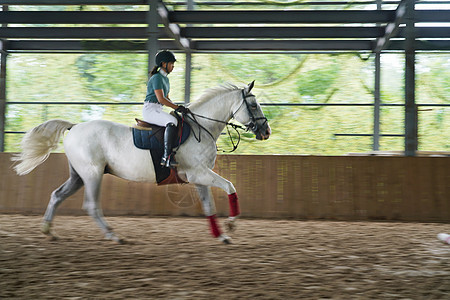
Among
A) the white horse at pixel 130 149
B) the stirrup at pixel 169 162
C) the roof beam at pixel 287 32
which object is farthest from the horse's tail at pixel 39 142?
the roof beam at pixel 287 32

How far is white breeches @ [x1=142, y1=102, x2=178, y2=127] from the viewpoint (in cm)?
582

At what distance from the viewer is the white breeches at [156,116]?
19.1ft

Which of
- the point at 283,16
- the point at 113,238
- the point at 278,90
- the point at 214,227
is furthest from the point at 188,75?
the point at 113,238

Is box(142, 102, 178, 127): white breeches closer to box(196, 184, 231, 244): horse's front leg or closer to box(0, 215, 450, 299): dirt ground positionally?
box(196, 184, 231, 244): horse's front leg

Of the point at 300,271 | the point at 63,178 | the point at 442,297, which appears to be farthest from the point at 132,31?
the point at 442,297

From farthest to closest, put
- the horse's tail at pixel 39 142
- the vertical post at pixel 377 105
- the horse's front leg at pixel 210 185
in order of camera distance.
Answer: the vertical post at pixel 377 105
the horse's tail at pixel 39 142
the horse's front leg at pixel 210 185

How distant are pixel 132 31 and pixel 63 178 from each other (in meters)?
4.29

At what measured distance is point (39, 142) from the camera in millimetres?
6121

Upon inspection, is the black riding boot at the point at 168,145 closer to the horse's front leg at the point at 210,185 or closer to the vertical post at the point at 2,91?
the horse's front leg at the point at 210,185

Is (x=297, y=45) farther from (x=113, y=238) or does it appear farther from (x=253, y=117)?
(x=113, y=238)

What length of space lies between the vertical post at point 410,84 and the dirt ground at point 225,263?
7.46ft

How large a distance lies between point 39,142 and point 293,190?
15.1 feet

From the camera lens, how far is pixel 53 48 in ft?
39.8

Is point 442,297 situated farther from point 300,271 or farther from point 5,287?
point 5,287
